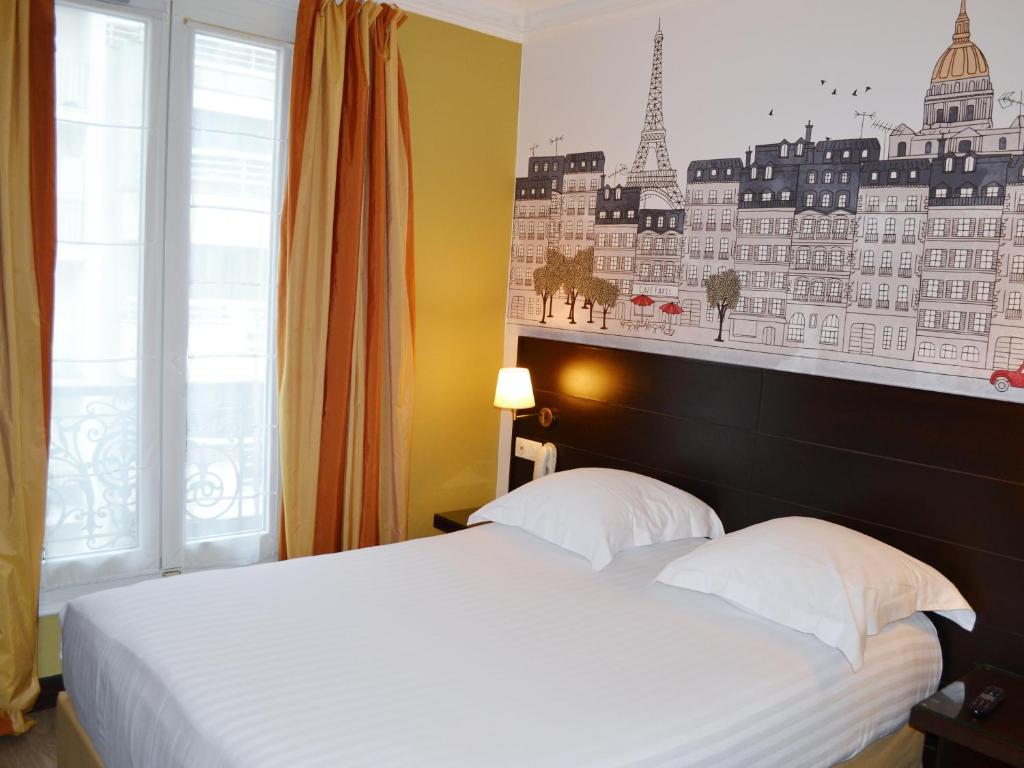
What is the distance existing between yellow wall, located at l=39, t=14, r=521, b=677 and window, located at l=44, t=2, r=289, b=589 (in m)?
0.71

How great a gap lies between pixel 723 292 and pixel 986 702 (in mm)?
1666

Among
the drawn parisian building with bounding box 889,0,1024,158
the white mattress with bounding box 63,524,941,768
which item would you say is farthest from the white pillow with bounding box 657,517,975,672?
the drawn parisian building with bounding box 889,0,1024,158

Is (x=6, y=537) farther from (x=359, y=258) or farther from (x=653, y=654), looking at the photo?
(x=653, y=654)

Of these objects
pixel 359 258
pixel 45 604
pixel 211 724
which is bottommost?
pixel 45 604

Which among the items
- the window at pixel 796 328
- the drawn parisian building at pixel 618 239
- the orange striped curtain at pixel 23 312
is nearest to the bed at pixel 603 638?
the window at pixel 796 328

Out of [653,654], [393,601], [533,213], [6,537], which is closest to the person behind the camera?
[653,654]

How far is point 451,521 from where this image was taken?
3.94 metres

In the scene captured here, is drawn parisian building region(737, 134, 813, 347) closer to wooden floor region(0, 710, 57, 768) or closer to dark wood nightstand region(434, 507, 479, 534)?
dark wood nightstand region(434, 507, 479, 534)

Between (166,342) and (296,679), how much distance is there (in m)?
1.68

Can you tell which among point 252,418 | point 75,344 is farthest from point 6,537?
point 252,418

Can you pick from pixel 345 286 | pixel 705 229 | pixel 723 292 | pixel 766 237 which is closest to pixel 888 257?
pixel 766 237

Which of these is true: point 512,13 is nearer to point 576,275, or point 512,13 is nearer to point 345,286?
point 576,275

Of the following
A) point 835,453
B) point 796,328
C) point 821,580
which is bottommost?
point 821,580

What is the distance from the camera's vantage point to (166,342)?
10.7 ft
